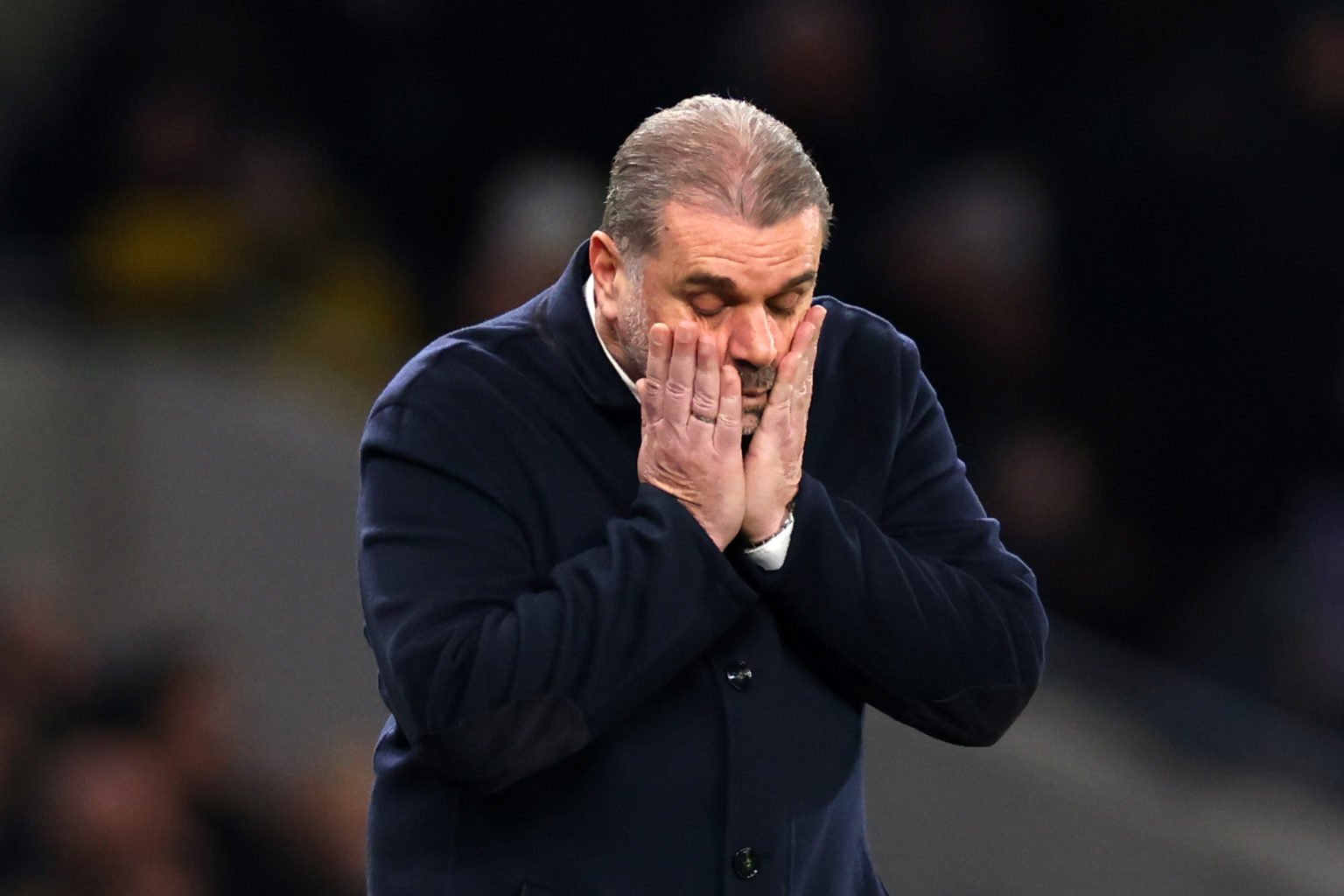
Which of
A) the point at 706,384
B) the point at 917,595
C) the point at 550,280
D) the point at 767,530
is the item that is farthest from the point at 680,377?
the point at 550,280

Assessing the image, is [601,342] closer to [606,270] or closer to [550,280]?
[606,270]

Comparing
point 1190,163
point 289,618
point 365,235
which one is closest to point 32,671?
point 289,618

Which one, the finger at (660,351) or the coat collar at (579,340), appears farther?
the coat collar at (579,340)

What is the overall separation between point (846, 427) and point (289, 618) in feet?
7.30

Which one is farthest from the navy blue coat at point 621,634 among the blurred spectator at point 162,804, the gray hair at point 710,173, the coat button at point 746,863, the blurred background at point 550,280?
the blurred spectator at point 162,804

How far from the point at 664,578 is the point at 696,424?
0.33 ft

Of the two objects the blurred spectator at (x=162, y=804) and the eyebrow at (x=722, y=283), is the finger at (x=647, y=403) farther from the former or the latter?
the blurred spectator at (x=162, y=804)

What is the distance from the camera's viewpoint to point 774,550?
1289mm

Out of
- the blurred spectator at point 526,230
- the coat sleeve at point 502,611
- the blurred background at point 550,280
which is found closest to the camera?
the coat sleeve at point 502,611

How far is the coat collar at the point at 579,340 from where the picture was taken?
134 cm

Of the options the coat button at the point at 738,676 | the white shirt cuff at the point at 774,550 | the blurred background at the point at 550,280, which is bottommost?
the blurred background at the point at 550,280

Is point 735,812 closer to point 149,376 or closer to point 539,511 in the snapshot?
point 539,511

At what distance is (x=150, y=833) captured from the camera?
11.1ft

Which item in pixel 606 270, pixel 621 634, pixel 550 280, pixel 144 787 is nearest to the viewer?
pixel 621 634
